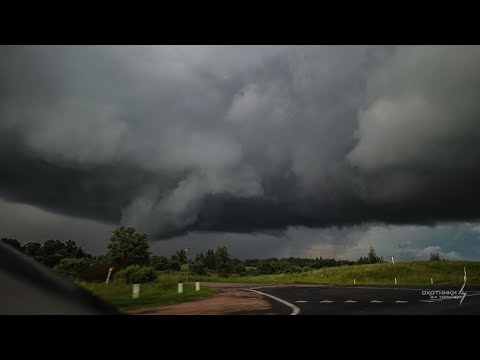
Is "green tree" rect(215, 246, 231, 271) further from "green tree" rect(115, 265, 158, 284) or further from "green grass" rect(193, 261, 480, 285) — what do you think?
"green tree" rect(115, 265, 158, 284)

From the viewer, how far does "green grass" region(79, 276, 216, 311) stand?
13683mm

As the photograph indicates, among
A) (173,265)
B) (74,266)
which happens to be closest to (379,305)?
(74,266)

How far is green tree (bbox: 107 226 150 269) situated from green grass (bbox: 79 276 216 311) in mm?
13869

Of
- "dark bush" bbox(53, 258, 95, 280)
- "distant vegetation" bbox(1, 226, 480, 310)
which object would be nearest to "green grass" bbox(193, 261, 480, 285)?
"distant vegetation" bbox(1, 226, 480, 310)

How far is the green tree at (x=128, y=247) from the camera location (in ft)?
108

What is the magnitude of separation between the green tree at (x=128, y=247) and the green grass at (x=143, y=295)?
13.9 m

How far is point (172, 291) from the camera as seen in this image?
18.6 meters

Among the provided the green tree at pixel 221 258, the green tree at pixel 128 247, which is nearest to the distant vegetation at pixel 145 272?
the green tree at pixel 128 247

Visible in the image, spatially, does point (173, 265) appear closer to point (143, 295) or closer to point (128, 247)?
point (128, 247)

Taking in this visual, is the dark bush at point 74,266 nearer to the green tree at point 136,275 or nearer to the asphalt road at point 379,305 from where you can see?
the green tree at point 136,275
